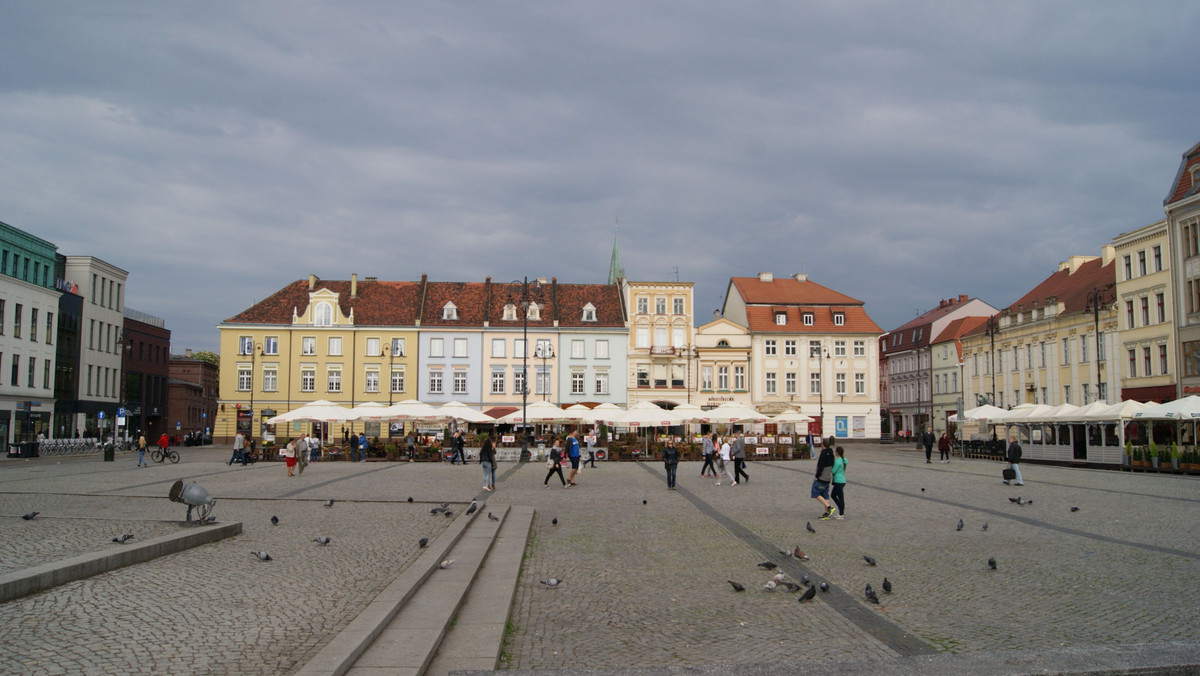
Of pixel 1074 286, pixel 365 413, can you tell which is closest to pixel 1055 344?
pixel 1074 286

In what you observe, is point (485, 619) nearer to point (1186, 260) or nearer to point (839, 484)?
point (839, 484)

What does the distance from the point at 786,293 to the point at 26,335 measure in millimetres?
55242

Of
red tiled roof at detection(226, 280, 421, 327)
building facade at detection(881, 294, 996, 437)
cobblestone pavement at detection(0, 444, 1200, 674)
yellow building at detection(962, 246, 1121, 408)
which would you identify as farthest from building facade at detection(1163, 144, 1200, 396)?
red tiled roof at detection(226, 280, 421, 327)

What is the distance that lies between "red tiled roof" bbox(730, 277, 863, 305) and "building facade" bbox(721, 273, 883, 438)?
21 cm

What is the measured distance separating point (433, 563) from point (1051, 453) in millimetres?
38819

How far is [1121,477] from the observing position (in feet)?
100

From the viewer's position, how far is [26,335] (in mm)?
52406

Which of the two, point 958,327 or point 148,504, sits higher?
point 958,327

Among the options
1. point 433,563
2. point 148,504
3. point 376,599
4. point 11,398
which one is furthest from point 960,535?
point 11,398

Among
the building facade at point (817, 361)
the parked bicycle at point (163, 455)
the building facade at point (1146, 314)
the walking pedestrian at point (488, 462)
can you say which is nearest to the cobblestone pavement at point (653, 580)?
the walking pedestrian at point (488, 462)

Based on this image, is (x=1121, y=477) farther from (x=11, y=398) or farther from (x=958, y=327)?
(x=11, y=398)

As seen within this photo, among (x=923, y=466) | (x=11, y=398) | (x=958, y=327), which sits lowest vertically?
(x=923, y=466)

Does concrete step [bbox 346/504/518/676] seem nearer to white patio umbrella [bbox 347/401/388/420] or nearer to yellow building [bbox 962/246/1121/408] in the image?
white patio umbrella [bbox 347/401/388/420]

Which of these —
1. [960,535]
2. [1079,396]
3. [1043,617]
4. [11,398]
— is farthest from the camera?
[1079,396]
